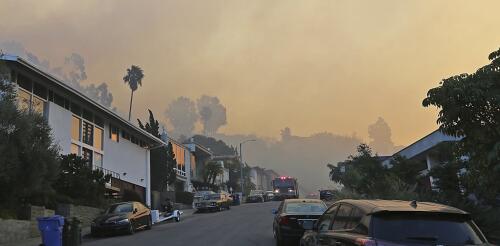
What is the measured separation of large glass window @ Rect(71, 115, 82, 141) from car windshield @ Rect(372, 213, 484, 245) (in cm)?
2904

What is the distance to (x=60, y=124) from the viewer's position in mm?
30422

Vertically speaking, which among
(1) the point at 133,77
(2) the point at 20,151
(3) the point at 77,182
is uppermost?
(1) the point at 133,77

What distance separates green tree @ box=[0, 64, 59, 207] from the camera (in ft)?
59.4

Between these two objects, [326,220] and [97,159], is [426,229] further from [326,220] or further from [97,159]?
[97,159]

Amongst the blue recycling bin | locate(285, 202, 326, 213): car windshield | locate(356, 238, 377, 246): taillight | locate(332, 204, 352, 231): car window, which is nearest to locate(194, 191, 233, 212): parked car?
the blue recycling bin

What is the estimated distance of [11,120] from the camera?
1845cm

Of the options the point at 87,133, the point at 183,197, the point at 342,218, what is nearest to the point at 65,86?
the point at 87,133

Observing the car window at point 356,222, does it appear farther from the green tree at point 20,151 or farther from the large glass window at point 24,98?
the large glass window at point 24,98

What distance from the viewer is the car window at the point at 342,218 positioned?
7.13 metres

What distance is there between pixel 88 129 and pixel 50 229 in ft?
61.3

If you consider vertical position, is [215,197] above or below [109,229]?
above

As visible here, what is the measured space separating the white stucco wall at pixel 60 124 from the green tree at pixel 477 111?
78.0ft

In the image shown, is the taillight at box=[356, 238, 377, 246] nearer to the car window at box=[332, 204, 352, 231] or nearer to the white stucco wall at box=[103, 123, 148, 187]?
the car window at box=[332, 204, 352, 231]

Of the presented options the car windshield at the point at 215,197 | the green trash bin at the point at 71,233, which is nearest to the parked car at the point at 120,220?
the green trash bin at the point at 71,233
